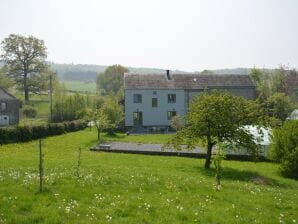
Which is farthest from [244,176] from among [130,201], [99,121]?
[99,121]

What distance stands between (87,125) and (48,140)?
19306mm

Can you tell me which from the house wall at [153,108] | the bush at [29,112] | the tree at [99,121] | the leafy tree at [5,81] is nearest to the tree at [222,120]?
the tree at [99,121]

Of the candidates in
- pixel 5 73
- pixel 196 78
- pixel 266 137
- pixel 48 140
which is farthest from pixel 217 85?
pixel 5 73

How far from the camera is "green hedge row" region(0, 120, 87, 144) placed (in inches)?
1476

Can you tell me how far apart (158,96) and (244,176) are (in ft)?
118

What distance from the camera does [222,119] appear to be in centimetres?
2694

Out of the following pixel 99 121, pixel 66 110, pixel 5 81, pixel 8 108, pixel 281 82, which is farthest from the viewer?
pixel 281 82

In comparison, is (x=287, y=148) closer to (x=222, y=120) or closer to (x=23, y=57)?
(x=222, y=120)

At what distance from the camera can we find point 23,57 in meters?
78.1

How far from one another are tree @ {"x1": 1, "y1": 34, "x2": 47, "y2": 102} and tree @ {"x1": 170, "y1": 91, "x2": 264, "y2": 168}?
57.9 meters

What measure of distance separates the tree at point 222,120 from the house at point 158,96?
3094 cm

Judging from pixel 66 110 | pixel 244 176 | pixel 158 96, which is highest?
pixel 158 96

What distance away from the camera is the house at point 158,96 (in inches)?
2333

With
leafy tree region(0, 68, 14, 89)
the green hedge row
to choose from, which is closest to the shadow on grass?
the green hedge row
